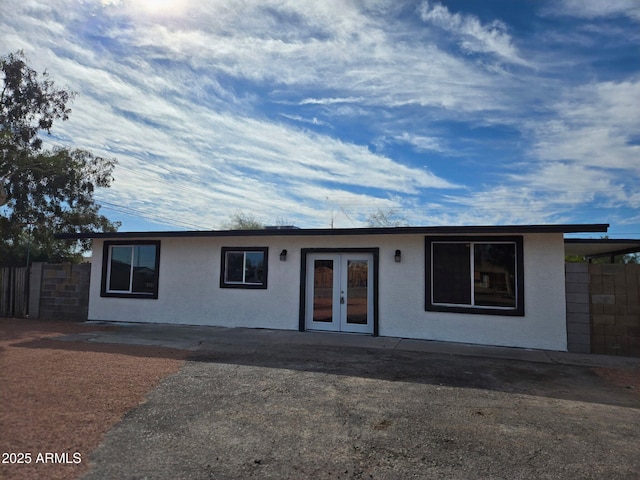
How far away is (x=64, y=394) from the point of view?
511cm

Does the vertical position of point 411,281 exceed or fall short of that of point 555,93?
it falls short

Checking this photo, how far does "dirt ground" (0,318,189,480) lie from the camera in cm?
355

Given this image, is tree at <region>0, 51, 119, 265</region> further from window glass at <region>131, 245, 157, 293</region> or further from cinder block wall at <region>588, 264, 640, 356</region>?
cinder block wall at <region>588, 264, 640, 356</region>

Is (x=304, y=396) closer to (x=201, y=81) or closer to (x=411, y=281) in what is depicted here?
(x=411, y=281)

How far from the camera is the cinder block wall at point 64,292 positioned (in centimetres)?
1312

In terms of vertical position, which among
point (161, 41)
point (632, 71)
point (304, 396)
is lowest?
point (304, 396)

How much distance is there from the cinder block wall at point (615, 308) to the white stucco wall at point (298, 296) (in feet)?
2.08

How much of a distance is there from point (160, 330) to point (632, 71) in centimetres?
1341

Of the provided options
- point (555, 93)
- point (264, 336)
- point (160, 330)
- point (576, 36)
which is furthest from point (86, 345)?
point (555, 93)

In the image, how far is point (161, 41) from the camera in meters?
10.6

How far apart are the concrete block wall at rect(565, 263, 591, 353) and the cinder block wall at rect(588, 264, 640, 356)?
0.32ft

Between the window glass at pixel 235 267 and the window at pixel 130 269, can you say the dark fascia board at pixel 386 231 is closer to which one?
the window at pixel 130 269

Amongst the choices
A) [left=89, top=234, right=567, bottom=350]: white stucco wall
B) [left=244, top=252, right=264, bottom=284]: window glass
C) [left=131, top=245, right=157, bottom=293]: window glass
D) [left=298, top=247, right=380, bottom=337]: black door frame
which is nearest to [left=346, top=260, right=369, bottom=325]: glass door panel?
[left=298, top=247, right=380, bottom=337]: black door frame

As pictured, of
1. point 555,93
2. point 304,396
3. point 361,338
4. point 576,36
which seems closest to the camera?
point 304,396
